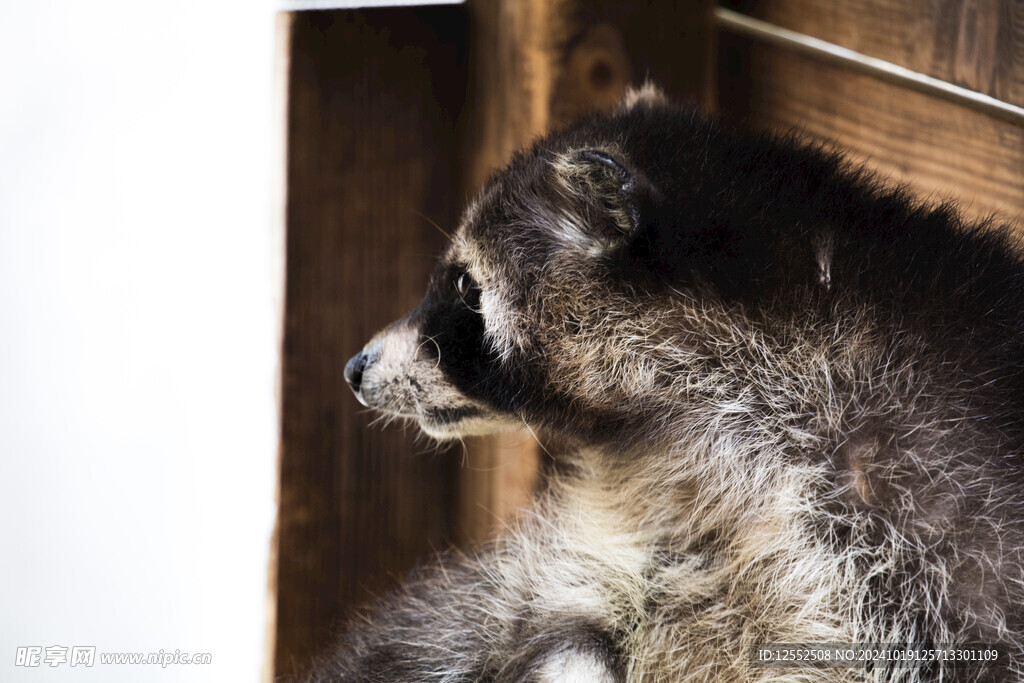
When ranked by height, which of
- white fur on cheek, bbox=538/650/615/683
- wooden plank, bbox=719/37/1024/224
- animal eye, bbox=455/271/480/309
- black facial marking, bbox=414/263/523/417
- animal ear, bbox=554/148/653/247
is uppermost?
wooden plank, bbox=719/37/1024/224

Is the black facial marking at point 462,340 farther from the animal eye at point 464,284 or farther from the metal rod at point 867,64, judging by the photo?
the metal rod at point 867,64

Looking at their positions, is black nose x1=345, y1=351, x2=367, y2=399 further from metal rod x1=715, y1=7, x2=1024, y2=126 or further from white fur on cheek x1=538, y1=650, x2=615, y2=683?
metal rod x1=715, y1=7, x2=1024, y2=126

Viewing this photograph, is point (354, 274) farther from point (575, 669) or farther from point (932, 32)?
point (932, 32)

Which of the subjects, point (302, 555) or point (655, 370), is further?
point (302, 555)

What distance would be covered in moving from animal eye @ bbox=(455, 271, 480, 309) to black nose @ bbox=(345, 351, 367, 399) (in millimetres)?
211

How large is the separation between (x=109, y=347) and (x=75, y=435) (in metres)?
0.12

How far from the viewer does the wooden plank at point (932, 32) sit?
1502mm

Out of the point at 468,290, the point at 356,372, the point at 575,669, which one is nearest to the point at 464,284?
the point at 468,290

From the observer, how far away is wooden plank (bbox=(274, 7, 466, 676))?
157 centimetres

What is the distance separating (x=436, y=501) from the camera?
5.84 ft

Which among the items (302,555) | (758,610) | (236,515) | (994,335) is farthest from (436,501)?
(994,335)

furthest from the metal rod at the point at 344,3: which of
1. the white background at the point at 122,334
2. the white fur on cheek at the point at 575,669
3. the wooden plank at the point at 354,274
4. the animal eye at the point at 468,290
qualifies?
the white fur on cheek at the point at 575,669

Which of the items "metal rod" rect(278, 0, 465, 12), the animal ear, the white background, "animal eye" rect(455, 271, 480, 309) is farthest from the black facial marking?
"metal rod" rect(278, 0, 465, 12)

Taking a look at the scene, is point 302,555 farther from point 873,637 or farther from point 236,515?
point 873,637
